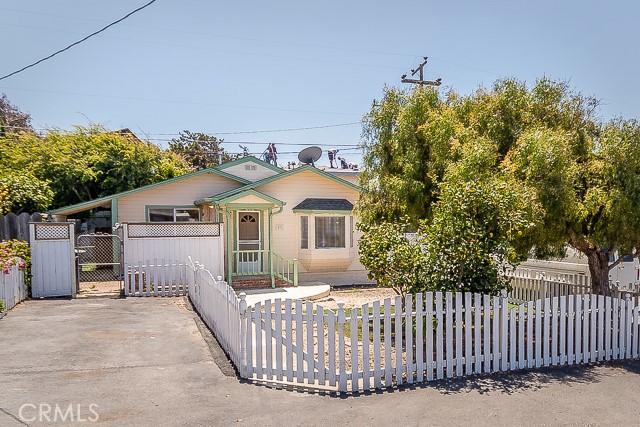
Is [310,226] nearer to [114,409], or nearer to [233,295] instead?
[233,295]

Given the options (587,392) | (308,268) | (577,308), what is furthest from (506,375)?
(308,268)

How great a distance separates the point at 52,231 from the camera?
1253 centimetres

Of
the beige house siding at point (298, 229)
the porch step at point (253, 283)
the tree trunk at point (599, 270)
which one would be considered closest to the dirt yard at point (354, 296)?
the beige house siding at point (298, 229)

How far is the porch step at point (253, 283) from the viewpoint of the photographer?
51.4ft

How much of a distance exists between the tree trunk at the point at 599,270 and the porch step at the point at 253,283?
943 cm

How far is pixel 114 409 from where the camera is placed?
5.14m

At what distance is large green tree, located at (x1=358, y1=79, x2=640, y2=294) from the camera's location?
7070 mm

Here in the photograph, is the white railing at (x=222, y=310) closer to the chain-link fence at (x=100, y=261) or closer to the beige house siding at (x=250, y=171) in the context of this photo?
the chain-link fence at (x=100, y=261)

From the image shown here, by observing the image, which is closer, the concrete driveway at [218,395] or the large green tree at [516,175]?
the concrete driveway at [218,395]

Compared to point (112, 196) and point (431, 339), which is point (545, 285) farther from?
point (112, 196)

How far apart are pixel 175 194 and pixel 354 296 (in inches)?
293

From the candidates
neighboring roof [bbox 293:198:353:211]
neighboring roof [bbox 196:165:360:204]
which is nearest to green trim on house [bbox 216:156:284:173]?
neighboring roof [bbox 196:165:360:204]

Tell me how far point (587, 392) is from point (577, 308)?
1656 mm

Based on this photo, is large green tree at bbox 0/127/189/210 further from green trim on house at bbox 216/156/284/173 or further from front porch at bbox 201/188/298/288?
front porch at bbox 201/188/298/288
